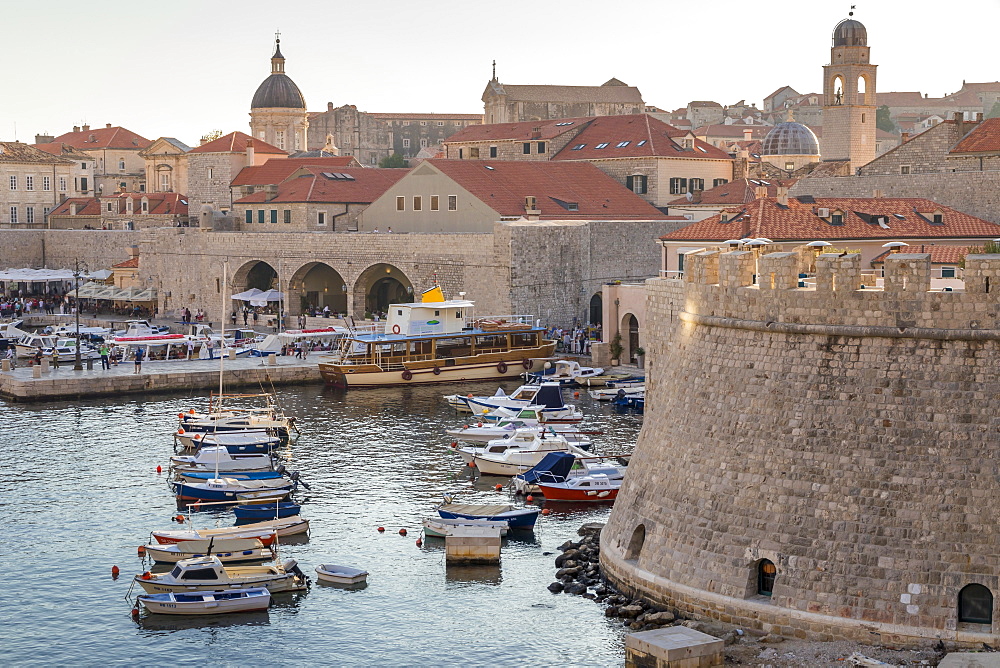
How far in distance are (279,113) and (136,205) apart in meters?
13.5

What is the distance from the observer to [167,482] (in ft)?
101

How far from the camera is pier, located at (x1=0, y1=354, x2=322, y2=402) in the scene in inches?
1703

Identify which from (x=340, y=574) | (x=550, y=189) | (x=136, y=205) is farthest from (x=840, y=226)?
(x=136, y=205)

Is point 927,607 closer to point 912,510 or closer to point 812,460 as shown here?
point 912,510

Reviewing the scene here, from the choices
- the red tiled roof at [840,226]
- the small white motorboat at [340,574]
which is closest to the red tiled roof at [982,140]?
the red tiled roof at [840,226]

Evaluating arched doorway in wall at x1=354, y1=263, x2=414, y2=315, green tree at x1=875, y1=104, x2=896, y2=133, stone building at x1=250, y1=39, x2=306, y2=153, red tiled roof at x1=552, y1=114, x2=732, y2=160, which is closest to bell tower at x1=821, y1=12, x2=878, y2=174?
red tiled roof at x1=552, y1=114, x2=732, y2=160

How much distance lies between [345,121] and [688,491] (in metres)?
105

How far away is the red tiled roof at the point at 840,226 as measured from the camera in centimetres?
4169

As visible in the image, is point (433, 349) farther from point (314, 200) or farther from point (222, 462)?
point (314, 200)

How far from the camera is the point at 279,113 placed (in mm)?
88062

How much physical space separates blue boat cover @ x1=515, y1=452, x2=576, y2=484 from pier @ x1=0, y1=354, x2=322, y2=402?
58.7ft

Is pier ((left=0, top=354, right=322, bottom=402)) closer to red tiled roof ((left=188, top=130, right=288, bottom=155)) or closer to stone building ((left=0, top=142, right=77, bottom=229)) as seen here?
red tiled roof ((left=188, top=130, right=288, bottom=155))

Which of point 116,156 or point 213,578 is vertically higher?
point 116,156

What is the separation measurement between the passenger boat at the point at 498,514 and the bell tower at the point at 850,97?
161ft
